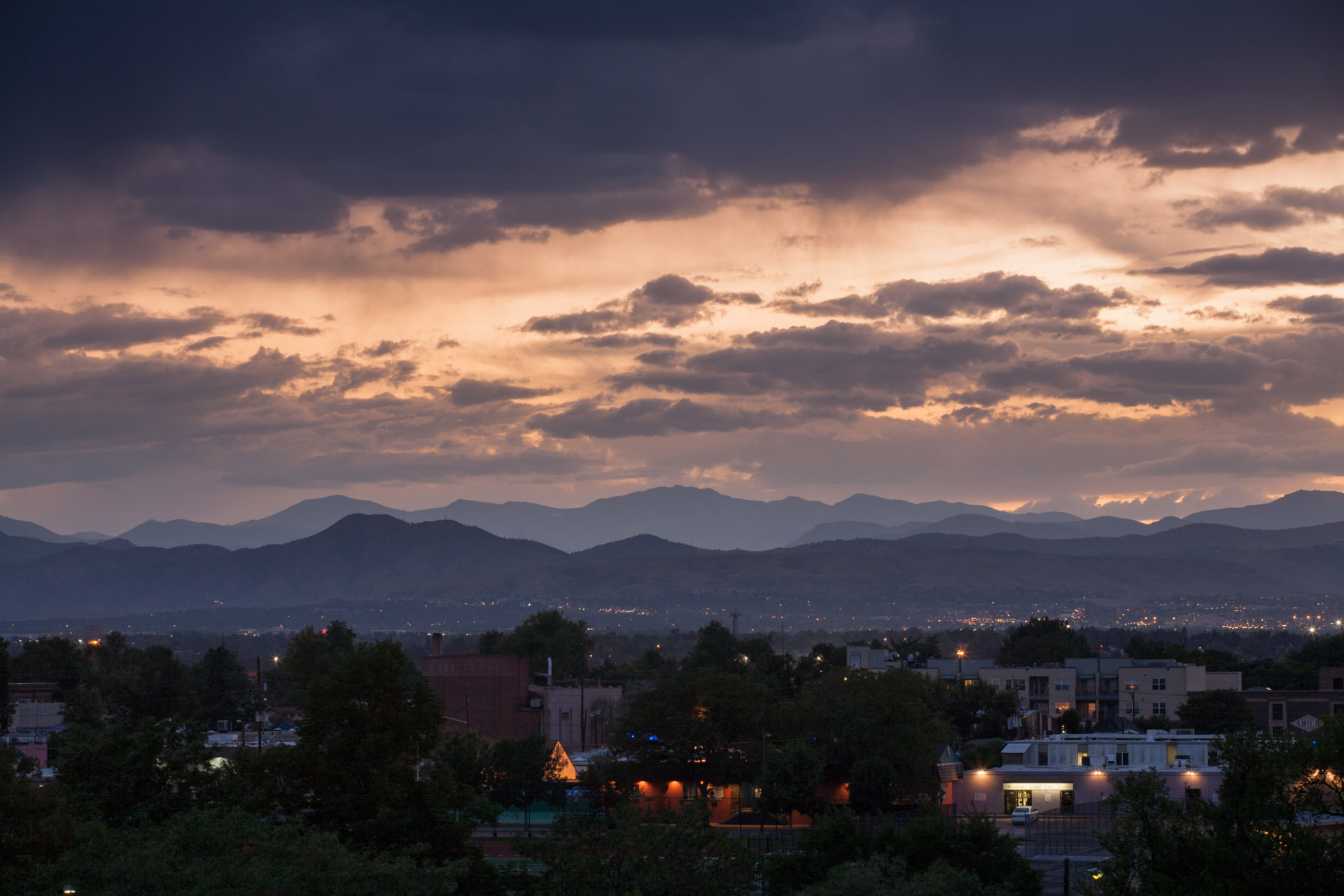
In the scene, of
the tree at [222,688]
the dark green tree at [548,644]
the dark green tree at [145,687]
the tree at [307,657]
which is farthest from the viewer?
the dark green tree at [548,644]

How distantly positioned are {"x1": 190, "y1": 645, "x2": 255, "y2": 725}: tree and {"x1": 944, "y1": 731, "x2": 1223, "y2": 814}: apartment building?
2863 inches

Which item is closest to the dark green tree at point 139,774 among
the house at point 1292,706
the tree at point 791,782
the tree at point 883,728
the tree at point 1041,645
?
the tree at point 791,782

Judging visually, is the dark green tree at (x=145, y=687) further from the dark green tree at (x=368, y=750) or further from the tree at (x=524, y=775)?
the dark green tree at (x=368, y=750)

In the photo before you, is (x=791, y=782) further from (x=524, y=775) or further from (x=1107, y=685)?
(x=1107, y=685)

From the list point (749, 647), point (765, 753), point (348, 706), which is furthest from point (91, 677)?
point (348, 706)

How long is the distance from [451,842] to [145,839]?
28.9 feet

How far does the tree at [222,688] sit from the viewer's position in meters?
131

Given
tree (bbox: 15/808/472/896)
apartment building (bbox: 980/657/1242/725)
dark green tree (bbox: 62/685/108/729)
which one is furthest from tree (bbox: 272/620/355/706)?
tree (bbox: 15/808/472/896)

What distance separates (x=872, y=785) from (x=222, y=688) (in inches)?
3251

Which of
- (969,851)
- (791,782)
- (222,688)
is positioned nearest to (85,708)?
(222,688)

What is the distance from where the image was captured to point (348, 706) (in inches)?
1762

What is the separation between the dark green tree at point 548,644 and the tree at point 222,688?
117 feet

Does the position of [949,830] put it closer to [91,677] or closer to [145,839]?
[145,839]

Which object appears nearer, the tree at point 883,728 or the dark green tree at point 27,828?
the dark green tree at point 27,828
